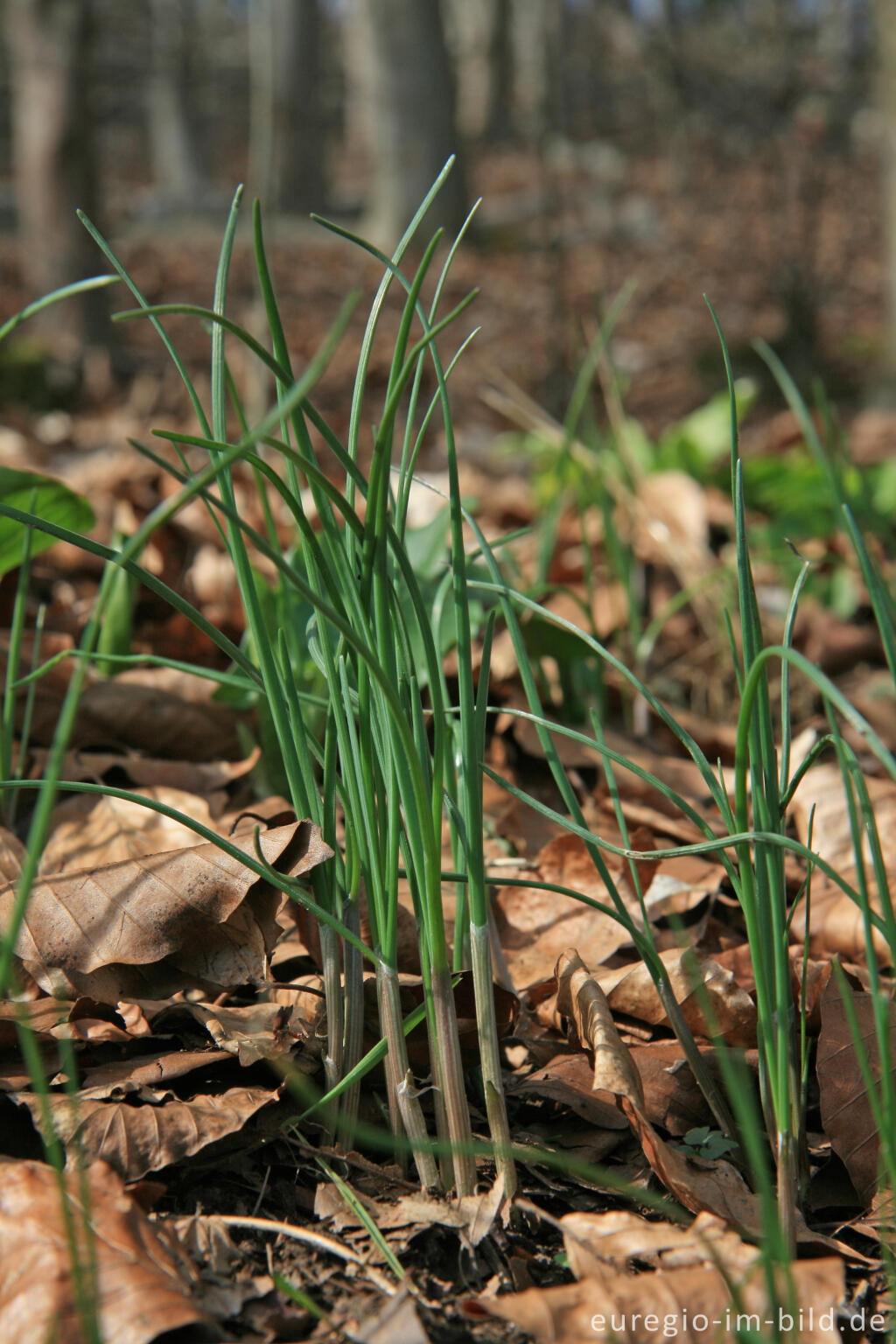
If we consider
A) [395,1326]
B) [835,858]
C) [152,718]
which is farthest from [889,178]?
[395,1326]

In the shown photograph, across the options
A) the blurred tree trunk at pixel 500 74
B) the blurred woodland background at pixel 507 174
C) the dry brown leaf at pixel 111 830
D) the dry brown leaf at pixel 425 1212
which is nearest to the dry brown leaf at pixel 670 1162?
the dry brown leaf at pixel 425 1212

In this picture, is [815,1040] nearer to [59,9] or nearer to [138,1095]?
[138,1095]

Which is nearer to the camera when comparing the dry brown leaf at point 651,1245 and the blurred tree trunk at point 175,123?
the dry brown leaf at point 651,1245

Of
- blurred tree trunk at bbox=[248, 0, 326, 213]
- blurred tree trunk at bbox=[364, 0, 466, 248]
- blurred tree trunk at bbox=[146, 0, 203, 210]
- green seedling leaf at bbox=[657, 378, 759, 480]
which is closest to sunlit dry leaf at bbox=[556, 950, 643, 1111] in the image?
green seedling leaf at bbox=[657, 378, 759, 480]

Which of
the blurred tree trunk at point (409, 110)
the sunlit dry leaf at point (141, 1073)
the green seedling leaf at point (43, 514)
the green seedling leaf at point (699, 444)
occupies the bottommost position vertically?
the sunlit dry leaf at point (141, 1073)

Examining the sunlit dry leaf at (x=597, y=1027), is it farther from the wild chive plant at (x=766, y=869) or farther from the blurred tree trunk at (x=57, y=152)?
the blurred tree trunk at (x=57, y=152)

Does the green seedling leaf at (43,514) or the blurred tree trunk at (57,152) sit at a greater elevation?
the blurred tree trunk at (57,152)
